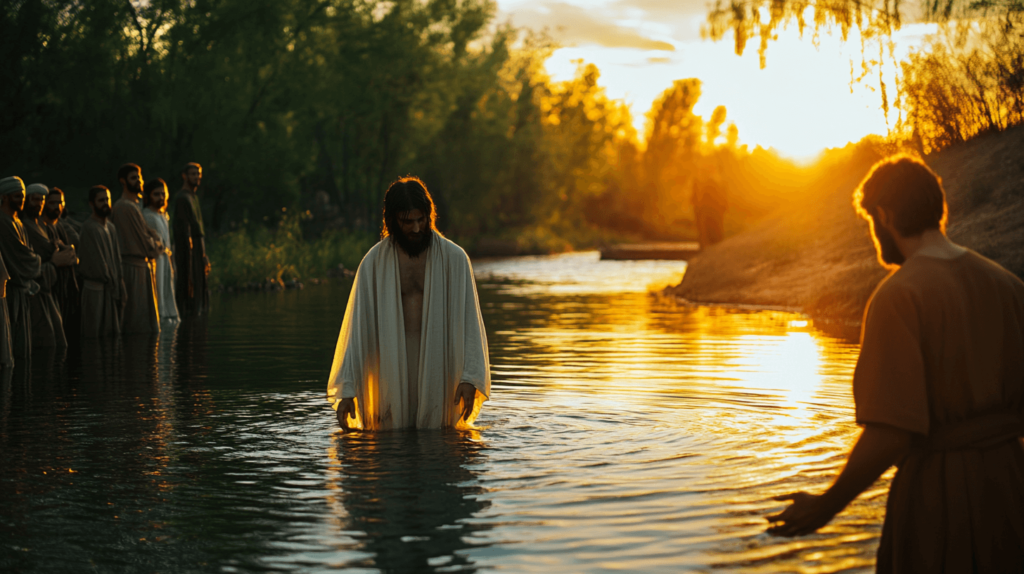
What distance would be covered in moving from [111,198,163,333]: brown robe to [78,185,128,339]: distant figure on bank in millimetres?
165

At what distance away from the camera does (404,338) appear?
7512mm

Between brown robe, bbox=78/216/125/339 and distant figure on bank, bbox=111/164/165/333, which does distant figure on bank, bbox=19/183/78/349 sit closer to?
brown robe, bbox=78/216/125/339

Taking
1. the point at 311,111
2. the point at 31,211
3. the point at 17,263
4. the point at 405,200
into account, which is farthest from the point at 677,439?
the point at 311,111

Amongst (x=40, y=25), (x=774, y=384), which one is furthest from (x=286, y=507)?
(x=40, y=25)

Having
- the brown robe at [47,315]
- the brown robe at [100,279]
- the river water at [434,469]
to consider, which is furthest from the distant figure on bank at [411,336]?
the brown robe at [100,279]

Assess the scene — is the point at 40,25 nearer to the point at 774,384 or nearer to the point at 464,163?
the point at 774,384

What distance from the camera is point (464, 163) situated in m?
68.4

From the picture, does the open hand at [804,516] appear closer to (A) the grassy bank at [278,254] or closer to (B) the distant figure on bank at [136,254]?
(B) the distant figure on bank at [136,254]

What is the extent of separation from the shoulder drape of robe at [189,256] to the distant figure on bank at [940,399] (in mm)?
16219

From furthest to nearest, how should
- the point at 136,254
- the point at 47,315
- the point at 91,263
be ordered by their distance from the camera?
the point at 136,254 < the point at 91,263 < the point at 47,315

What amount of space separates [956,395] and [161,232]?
1580 cm

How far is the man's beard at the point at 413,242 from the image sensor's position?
24.3 feet

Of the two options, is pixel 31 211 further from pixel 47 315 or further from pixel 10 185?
pixel 47 315

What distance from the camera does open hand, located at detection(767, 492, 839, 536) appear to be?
3572 mm
